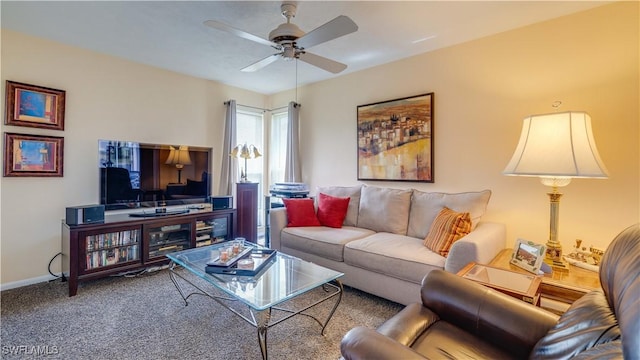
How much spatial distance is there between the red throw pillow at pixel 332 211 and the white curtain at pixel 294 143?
1079 millimetres

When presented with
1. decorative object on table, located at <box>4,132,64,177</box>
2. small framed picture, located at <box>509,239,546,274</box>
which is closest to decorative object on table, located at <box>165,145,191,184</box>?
decorative object on table, located at <box>4,132,64,177</box>

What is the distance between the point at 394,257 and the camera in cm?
229

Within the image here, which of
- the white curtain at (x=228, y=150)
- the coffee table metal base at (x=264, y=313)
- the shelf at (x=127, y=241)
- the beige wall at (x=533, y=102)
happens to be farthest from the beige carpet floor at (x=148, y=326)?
the white curtain at (x=228, y=150)

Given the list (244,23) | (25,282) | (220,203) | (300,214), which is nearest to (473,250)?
(300,214)

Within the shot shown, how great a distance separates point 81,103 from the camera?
3035mm

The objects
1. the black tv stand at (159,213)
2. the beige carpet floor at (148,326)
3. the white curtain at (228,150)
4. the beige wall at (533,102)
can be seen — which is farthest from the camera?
the white curtain at (228,150)

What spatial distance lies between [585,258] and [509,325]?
53.4 inches

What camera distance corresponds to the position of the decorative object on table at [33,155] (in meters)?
2.64

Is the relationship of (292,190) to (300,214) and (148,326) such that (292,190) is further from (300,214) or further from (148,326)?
(148,326)

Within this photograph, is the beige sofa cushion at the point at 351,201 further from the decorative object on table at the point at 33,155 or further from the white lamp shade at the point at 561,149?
the decorative object on table at the point at 33,155

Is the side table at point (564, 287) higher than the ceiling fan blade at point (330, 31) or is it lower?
lower

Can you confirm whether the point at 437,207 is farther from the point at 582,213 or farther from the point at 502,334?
the point at 502,334

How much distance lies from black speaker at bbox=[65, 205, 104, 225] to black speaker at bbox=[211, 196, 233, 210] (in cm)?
114

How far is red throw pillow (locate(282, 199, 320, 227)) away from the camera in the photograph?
10.6 ft
